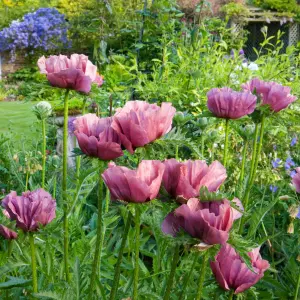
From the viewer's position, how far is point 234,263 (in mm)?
933

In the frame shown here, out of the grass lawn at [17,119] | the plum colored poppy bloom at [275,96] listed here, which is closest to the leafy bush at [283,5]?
the grass lawn at [17,119]

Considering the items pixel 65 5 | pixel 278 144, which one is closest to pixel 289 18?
pixel 65 5

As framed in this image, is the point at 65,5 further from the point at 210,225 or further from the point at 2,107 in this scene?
the point at 210,225

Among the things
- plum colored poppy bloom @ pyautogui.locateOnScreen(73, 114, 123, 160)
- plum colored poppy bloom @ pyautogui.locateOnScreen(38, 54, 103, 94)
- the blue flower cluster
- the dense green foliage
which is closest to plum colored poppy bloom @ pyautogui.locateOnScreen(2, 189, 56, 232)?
the dense green foliage

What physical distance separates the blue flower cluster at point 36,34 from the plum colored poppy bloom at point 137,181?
11321 millimetres

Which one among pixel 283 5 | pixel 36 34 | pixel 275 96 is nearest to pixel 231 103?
pixel 275 96

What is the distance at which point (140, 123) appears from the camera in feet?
2.65

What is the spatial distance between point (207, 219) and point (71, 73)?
521 mm

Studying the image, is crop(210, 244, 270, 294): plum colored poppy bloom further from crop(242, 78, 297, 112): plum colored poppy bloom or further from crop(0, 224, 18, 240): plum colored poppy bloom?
crop(242, 78, 297, 112): plum colored poppy bloom

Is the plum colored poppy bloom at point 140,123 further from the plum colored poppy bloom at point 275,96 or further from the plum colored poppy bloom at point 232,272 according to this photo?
the plum colored poppy bloom at point 275,96

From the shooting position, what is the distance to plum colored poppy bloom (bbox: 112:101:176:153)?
2.66 feet

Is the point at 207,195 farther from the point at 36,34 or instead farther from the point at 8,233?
the point at 36,34

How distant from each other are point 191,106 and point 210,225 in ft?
8.51

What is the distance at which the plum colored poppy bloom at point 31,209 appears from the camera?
96 centimetres
